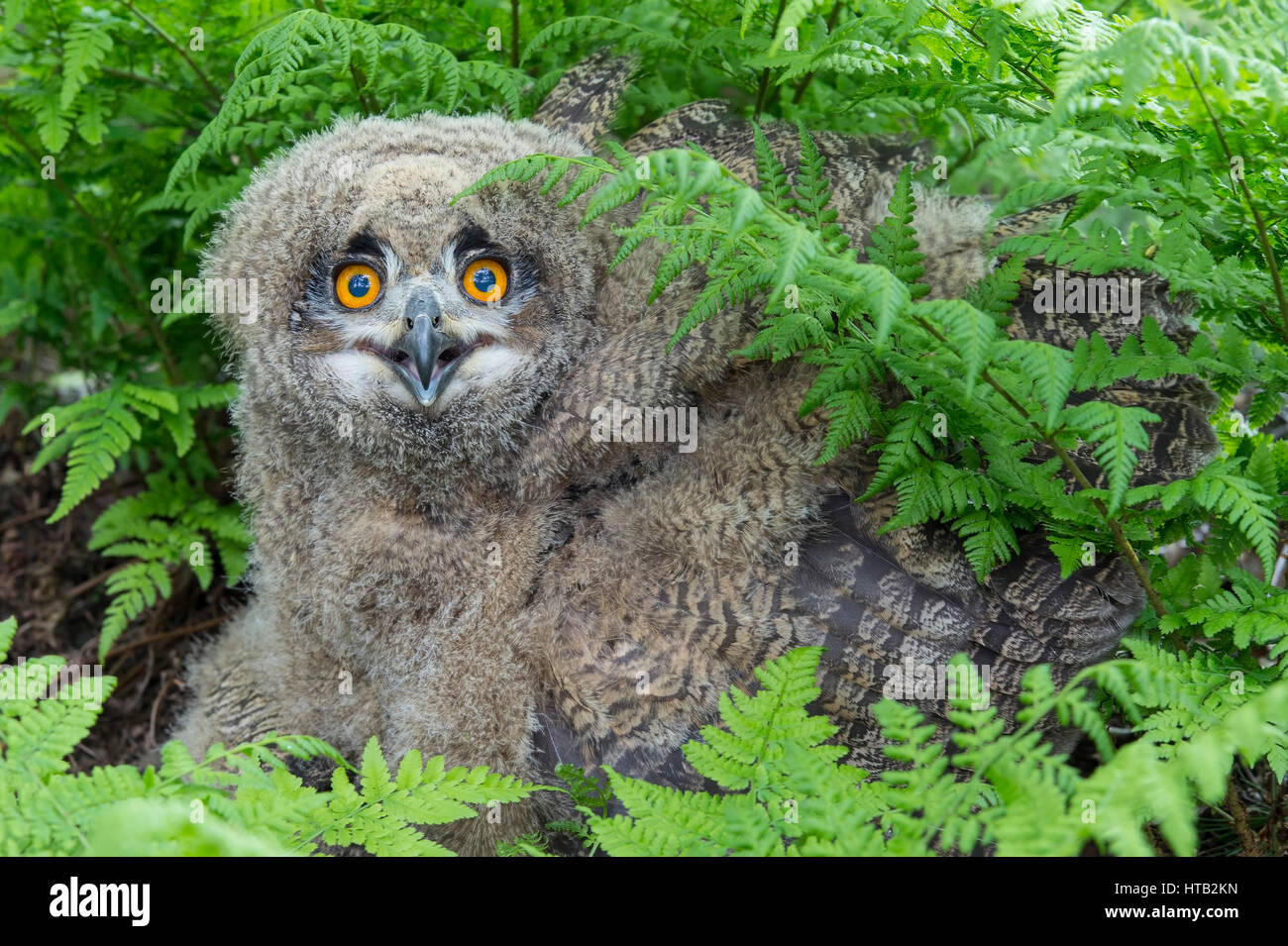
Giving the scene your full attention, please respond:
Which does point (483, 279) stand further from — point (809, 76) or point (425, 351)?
point (809, 76)

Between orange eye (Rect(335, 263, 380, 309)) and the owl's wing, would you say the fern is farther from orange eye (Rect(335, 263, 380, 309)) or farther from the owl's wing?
orange eye (Rect(335, 263, 380, 309))

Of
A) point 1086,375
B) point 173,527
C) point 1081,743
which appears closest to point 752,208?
point 1086,375

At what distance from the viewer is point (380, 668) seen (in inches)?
139

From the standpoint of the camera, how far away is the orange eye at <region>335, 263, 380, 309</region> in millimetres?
3289

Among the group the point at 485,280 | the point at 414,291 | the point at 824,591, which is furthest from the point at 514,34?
the point at 824,591

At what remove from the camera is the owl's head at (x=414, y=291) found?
126 inches

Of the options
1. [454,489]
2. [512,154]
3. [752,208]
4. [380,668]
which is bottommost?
[380,668]

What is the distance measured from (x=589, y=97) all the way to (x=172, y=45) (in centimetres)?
171

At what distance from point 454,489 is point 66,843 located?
5.04ft

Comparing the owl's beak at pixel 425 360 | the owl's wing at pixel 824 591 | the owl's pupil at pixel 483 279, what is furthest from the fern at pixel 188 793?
the owl's pupil at pixel 483 279

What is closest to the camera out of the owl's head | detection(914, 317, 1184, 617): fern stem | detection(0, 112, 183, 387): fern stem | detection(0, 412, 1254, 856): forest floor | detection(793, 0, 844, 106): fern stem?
detection(914, 317, 1184, 617): fern stem

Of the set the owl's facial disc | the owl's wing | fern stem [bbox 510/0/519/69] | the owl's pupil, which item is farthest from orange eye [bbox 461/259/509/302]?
fern stem [bbox 510/0/519/69]

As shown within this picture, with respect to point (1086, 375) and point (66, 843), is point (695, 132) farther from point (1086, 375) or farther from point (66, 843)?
point (66, 843)

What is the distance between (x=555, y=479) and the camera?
3426mm
